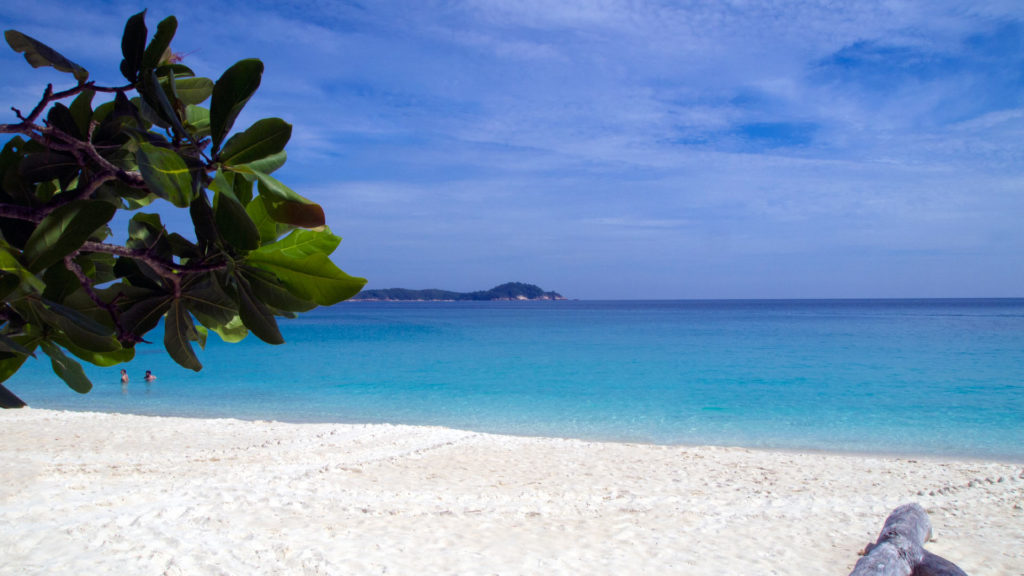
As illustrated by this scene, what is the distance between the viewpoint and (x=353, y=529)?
595 centimetres

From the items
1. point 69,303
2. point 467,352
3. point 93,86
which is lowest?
point 467,352

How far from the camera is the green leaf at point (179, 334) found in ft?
3.40

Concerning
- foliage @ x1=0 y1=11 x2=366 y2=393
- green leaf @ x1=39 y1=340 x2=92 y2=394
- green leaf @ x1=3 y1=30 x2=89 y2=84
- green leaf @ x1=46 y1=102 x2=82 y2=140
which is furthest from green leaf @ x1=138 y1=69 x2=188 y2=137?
green leaf @ x1=39 y1=340 x2=92 y2=394

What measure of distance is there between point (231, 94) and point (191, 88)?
304mm

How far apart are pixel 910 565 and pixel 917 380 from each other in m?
19.3

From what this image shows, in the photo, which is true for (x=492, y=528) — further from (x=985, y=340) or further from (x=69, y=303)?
(x=985, y=340)

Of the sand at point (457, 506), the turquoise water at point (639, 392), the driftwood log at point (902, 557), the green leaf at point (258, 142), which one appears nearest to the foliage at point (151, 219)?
the green leaf at point (258, 142)

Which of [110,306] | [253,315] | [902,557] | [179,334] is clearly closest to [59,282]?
[110,306]

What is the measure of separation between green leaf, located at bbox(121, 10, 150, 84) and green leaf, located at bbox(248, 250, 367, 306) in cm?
32

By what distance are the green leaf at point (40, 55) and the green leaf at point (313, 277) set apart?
1.29 feet

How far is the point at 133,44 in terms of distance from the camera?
2.92 feet

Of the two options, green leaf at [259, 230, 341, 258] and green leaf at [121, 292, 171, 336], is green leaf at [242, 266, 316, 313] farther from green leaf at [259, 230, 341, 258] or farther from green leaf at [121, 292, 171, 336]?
green leaf at [121, 292, 171, 336]

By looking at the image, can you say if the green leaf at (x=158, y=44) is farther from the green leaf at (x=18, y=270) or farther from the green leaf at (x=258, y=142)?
the green leaf at (x=18, y=270)

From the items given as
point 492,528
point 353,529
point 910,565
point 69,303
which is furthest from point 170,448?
point 69,303
